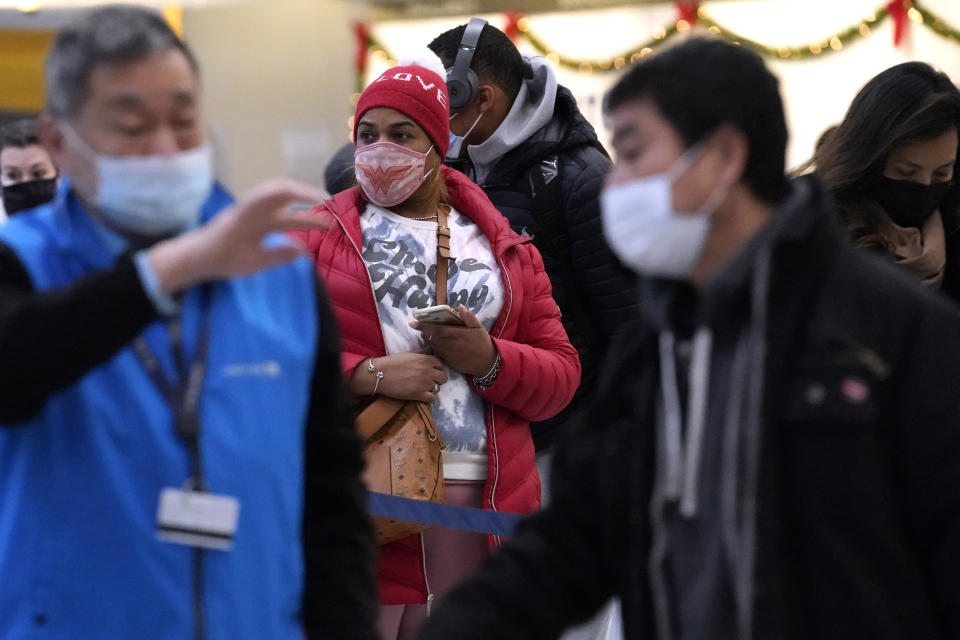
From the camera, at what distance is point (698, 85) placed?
79.7 inches

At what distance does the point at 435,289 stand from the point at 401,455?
1.56 feet

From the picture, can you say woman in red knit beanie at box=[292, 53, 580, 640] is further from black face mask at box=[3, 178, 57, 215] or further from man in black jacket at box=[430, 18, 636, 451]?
black face mask at box=[3, 178, 57, 215]

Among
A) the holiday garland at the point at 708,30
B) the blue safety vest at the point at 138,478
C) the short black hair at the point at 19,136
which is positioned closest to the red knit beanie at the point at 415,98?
the blue safety vest at the point at 138,478

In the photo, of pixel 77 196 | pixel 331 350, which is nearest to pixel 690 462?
pixel 331 350

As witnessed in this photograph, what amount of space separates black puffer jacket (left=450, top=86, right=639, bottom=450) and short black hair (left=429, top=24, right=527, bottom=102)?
19 cm

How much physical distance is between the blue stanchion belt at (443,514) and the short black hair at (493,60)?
1471 millimetres

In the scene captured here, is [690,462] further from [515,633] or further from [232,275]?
[232,275]

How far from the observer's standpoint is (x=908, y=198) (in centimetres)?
357

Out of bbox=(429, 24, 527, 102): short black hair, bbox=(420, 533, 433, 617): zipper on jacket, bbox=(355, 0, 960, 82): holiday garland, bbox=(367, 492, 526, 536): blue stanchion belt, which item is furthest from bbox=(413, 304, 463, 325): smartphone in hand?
bbox=(355, 0, 960, 82): holiday garland

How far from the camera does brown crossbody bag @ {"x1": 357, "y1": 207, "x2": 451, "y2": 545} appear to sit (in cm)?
356

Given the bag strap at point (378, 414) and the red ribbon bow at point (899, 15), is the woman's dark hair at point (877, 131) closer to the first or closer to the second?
the bag strap at point (378, 414)

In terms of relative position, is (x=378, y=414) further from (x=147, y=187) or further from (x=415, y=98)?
(x=147, y=187)

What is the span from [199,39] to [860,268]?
37.8 ft

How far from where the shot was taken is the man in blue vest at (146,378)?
76.5 inches
